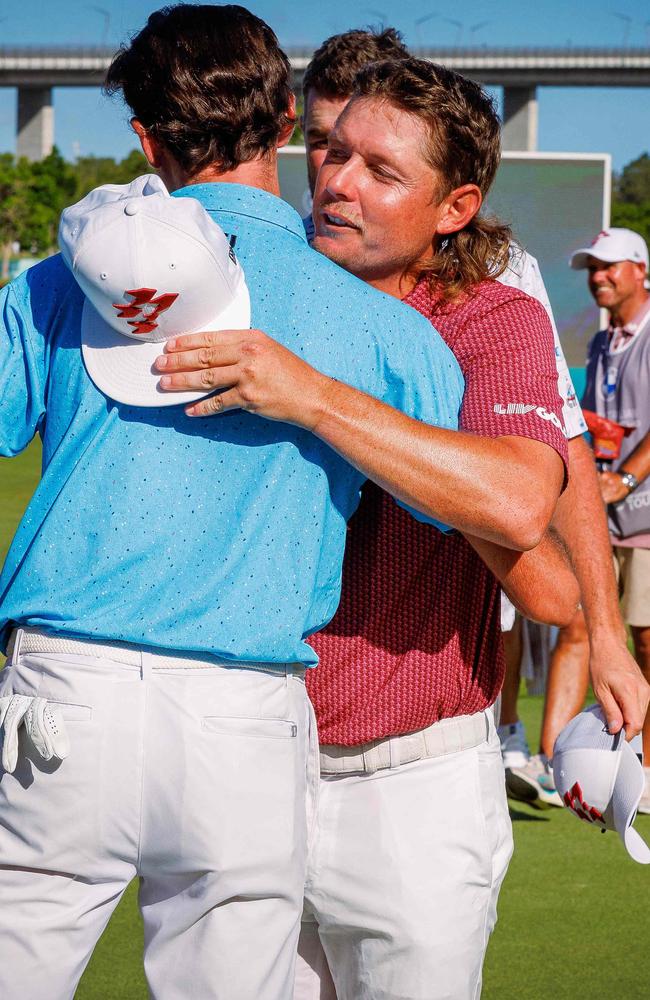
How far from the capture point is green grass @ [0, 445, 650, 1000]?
12.5 ft

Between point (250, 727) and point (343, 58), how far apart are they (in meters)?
2.56

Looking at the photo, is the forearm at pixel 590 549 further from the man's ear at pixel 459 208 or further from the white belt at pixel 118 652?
the white belt at pixel 118 652

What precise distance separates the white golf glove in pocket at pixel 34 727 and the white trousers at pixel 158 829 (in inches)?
0.8

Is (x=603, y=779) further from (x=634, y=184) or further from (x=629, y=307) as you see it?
(x=634, y=184)

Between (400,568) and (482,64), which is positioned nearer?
Result: (400,568)

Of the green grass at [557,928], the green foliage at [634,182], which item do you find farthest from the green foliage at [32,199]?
the green grass at [557,928]

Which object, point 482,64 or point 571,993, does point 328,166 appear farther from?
point 482,64

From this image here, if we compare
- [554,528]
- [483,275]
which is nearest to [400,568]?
[554,528]

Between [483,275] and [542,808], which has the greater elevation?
[483,275]

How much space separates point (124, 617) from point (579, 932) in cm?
290

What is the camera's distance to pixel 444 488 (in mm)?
1942

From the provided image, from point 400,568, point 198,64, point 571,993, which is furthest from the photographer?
point 571,993

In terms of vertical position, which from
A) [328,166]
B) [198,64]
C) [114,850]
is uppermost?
[198,64]

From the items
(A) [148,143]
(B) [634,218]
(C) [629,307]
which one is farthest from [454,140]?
(B) [634,218]
